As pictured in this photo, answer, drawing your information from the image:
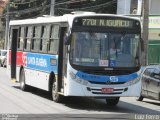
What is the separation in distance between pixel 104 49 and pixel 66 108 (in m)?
2.21

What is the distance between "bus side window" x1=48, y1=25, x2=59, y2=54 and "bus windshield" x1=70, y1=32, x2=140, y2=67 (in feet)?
5.19

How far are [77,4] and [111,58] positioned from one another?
55.6 m

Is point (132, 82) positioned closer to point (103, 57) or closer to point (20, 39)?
point (103, 57)

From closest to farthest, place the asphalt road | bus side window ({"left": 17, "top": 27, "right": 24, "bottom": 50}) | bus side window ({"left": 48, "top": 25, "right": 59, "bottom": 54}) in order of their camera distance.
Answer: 1. the asphalt road
2. bus side window ({"left": 48, "top": 25, "right": 59, "bottom": 54})
3. bus side window ({"left": 17, "top": 27, "right": 24, "bottom": 50})

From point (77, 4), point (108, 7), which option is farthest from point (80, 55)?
point (77, 4)

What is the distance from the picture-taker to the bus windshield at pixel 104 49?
54.4ft

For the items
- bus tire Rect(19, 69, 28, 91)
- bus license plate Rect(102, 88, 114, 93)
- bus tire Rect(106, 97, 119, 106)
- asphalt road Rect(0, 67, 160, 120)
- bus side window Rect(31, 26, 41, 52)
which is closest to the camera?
asphalt road Rect(0, 67, 160, 120)

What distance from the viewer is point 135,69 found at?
672 inches

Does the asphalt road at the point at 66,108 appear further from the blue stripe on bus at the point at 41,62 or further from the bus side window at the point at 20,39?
the bus side window at the point at 20,39

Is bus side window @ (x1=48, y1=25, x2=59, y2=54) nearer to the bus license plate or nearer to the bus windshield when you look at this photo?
the bus windshield

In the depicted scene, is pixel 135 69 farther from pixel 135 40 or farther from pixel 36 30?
pixel 36 30

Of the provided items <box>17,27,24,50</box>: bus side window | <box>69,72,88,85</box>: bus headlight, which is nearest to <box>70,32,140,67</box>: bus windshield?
<box>69,72,88,85</box>: bus headlight

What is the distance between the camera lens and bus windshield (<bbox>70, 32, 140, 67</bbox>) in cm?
1659

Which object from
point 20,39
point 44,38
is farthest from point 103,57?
point 20,39
